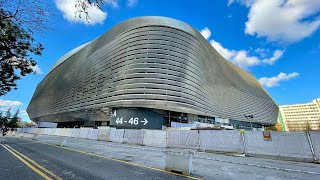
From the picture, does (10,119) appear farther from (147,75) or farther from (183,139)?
(183,139)

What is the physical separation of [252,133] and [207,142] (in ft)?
14.2

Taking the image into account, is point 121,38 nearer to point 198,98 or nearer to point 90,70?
point 90,70

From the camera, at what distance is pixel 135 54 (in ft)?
196

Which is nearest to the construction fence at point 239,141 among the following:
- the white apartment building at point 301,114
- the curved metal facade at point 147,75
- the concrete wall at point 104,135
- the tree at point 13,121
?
the concrete wall at point 104,135

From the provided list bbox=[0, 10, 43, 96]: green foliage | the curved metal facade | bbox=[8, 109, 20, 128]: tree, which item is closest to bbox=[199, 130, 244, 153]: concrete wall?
bbox=[0, 10, 43, 96]: green foliage

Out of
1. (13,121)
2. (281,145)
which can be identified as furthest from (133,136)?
(13,121)

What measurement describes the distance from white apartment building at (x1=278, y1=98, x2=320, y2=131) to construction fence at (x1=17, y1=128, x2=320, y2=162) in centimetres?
18365

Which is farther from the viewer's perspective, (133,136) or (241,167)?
(133,136)

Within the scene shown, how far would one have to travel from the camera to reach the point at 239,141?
15328 millimetres

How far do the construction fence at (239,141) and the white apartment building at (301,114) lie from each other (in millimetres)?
183646

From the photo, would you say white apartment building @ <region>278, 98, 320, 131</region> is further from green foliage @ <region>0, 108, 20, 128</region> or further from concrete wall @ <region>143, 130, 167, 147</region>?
green foliage @ <region>0, 108, 20, 128</region>

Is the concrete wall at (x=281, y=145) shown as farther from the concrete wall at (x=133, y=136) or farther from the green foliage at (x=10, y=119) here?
the green foliage at (x=10, y=119)

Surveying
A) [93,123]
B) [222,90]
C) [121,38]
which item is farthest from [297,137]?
[222,90]

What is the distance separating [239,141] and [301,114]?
20994cm
